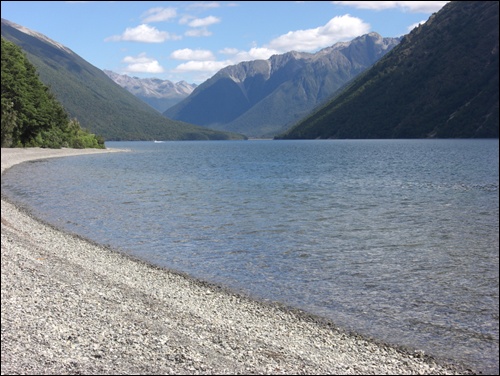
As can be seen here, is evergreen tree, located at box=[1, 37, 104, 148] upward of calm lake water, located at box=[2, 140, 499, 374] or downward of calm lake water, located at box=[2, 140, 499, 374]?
upward

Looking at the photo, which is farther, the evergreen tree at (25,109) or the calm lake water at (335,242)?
the evergreen tree at (25,109)

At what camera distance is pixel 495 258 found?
89.2ft

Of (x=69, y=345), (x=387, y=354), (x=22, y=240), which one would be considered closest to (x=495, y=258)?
(x=387, y=354)

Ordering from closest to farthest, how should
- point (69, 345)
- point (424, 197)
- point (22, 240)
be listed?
1. point (69, 345)
2. point (22, 240)
3. point (424, 197)

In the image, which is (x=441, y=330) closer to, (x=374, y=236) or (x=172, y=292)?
(x=172, y=292)

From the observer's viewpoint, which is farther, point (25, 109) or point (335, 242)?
point (25, 109)

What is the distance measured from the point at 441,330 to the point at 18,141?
122804 millimetres

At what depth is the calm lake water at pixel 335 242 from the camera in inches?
712

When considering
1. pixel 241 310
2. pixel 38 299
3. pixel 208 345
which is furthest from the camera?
pixel 241 310

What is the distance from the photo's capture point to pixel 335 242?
31562mm

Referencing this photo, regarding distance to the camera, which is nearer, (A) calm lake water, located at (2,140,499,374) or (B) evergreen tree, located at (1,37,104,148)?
(A) calm lake water, located at (2,140,499,374)

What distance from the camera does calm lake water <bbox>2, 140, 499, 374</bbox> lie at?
18078 mm

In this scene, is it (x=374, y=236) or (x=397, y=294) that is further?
(x=374, y=236)

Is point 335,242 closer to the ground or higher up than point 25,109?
closer to the ground
